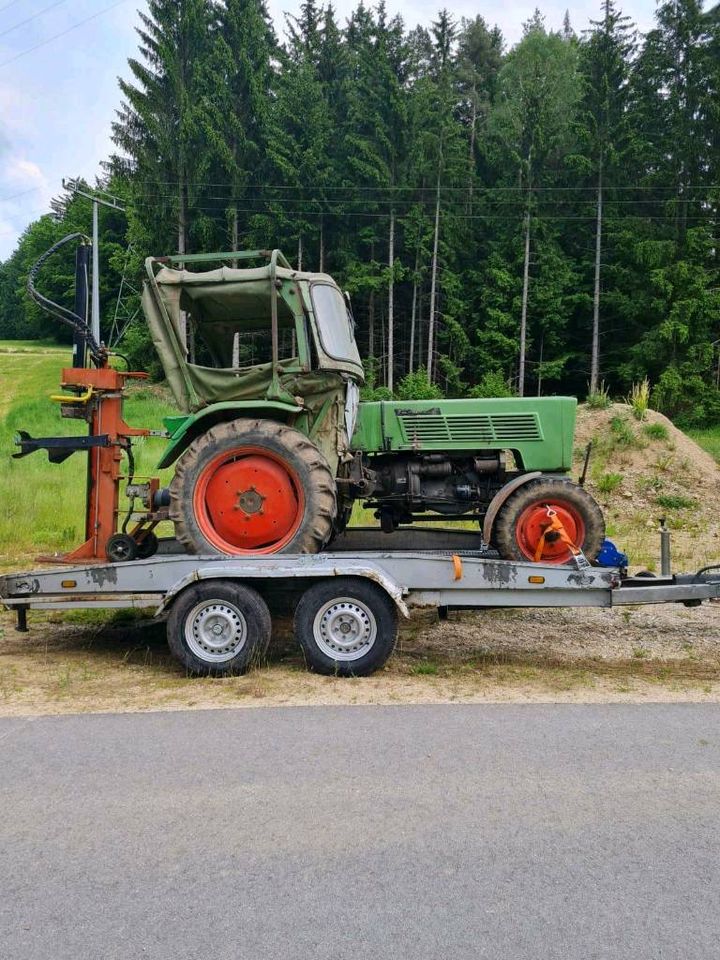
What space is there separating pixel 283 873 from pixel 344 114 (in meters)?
41.4

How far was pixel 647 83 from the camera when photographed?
35.0 m

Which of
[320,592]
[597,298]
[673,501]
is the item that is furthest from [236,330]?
[597,298]

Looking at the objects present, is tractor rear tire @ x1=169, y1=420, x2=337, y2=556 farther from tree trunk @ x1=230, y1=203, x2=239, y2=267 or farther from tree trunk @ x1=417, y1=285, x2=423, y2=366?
tree trunk @ x1=417, y1=285, x2=423, y2=366

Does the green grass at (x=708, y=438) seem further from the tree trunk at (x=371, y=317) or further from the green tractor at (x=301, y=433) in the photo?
the green tractor at (x=301, y=433)

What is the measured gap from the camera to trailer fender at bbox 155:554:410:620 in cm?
645

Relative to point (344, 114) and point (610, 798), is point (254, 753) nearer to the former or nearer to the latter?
point (610, 798)

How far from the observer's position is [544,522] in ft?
24.6

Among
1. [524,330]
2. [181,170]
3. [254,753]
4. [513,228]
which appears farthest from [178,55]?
[254,753]

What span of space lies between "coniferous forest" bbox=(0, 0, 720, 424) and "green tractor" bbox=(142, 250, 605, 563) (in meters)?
25.1

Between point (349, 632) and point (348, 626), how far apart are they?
0.05 metres

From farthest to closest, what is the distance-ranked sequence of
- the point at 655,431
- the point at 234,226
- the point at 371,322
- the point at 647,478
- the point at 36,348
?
the point at 36,348
the point at 371,322
the point at 234,226
the point at 655,431
the point at 647,478

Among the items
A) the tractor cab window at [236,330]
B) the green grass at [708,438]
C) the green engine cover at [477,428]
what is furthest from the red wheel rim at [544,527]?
the green grass at [708,438]

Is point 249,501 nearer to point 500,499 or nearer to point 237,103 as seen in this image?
point 500,499

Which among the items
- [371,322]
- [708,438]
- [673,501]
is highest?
[371,322]
